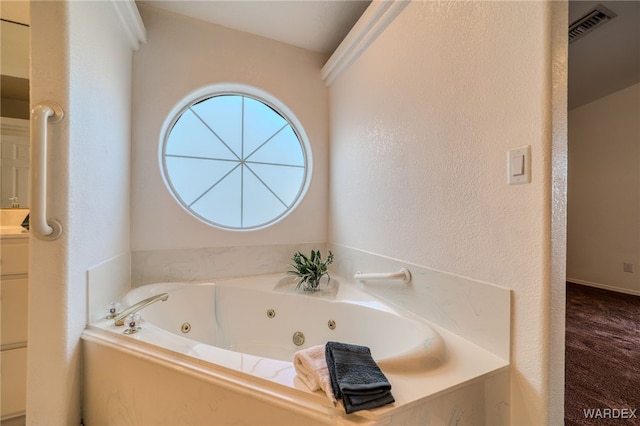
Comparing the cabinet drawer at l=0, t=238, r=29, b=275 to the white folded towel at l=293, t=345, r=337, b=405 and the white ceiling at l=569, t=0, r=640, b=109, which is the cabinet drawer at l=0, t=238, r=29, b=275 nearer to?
the white folded towel at l=293, t=345, r=337, b=405

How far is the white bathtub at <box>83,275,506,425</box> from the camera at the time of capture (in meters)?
0.76

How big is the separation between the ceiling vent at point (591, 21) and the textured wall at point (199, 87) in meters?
2.43

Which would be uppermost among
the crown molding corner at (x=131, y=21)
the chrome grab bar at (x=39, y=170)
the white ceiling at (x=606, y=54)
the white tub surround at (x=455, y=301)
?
the white ceiling at (x=606, y=54)

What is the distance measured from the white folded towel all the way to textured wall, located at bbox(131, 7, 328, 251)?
1.27 meters

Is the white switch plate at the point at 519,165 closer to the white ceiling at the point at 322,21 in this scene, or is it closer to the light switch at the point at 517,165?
the light switch at the point at 517,165

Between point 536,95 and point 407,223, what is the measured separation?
738 mm

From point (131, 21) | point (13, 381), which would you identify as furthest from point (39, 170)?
point (131, 21)

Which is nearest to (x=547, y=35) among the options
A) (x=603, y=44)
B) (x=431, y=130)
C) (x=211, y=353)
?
(x=431, y=130)

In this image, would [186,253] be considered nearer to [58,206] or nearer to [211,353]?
[58,206]

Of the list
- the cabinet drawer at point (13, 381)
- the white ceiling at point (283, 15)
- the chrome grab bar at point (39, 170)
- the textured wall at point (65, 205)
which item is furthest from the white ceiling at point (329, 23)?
the cabinet drawer at point (13, 381)

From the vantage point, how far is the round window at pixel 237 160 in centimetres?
209

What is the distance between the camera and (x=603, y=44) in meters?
2.54

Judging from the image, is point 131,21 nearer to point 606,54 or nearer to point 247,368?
point 247,368

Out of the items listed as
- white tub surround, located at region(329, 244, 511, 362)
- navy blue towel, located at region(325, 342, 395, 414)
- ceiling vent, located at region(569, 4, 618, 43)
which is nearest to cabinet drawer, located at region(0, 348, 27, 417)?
navy blue towel, located at region(325, 342, 395, 414)
